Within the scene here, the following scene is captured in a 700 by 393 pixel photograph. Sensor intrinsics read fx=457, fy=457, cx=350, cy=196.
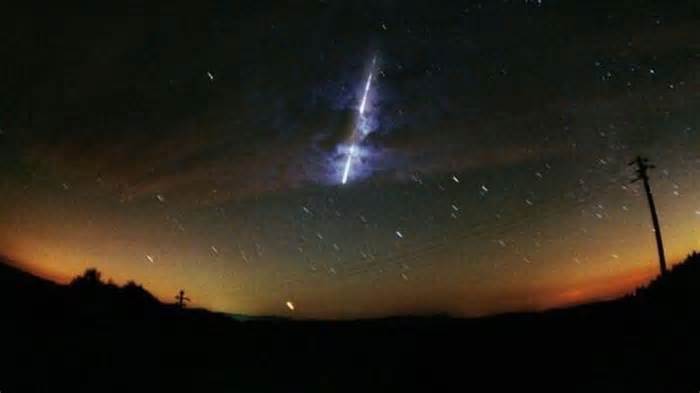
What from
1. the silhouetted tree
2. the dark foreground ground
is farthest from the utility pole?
the silhouetted tree

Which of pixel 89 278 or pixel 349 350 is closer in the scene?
pixel 349 350

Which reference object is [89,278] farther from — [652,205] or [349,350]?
[652,205]

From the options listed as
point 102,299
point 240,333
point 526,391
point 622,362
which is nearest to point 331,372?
point 240,333

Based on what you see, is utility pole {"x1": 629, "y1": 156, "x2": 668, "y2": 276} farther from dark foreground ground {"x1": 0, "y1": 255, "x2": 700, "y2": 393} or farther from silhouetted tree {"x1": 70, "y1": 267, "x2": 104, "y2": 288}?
silhouetted tree {"x1": 70, "y1": 267, "x2": 104, "y2": 288}

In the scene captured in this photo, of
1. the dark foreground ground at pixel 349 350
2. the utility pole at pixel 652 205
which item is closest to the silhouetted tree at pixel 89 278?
the dark foreground ground at pixel 349 350

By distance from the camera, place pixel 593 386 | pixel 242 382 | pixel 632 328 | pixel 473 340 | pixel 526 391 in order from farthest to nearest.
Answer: pixel 473 340
pixel 242 382
pixel 632 328
pixel 526 391
pixel 593 386

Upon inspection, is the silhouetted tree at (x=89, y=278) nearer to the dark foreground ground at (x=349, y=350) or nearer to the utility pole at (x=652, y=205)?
the dark foreground ground at (x=349, y=350)

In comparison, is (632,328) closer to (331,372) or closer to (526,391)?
(526,391)

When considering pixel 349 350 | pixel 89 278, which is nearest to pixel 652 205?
pixel 349 350
